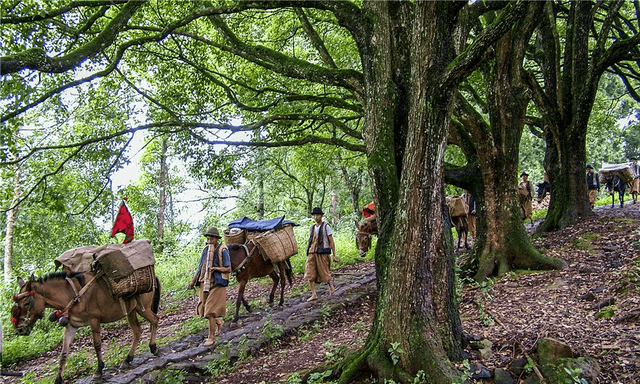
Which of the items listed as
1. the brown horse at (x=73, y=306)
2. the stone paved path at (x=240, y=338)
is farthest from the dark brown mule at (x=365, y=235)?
the brown horse at (x=73, y=306)

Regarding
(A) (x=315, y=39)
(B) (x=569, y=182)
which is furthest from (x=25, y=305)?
(B) (x=569, y=182)

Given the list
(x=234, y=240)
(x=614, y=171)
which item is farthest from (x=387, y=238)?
(x=614, y=171)

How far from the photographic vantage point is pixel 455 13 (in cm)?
449

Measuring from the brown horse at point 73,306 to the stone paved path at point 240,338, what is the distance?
0.41 meters

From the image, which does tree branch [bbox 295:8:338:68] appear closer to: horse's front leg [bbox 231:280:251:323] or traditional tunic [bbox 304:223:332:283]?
traditional tunic [bbox 304:223:332:283]

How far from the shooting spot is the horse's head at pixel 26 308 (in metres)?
6.46

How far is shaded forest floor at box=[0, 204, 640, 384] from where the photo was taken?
4.67 metres

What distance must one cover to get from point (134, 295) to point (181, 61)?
17.1 feet

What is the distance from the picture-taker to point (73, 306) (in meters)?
6.75

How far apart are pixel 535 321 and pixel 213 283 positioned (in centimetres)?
535

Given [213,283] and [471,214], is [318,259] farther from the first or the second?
[471,214]

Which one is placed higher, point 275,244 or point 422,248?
point 422,248

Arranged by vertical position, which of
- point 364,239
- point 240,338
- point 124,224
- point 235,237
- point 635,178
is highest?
point 635,178

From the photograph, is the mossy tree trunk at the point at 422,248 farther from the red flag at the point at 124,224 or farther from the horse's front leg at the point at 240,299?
the red flag at the point at 124,224
